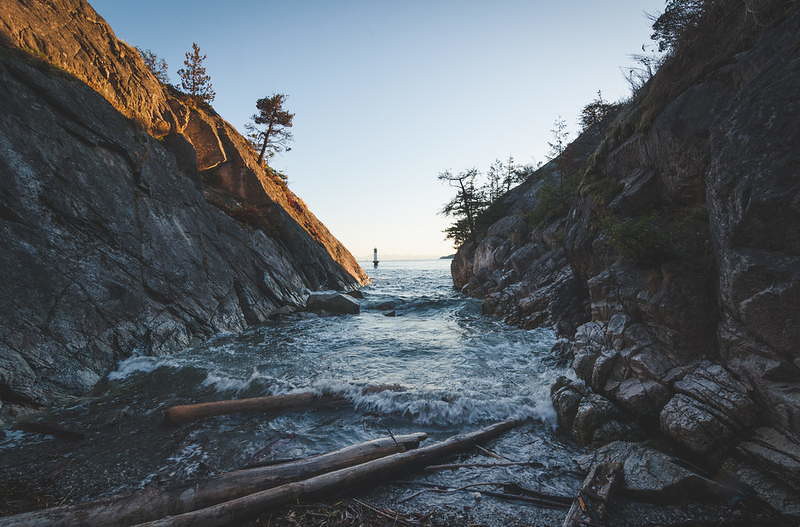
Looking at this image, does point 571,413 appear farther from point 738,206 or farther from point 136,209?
point 136,209

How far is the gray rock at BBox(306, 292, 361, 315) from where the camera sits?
19703 millimetres

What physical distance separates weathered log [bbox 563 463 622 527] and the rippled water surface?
280 millimetres

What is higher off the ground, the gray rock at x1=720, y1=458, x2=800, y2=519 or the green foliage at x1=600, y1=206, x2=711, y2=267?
the green foliage at x1=600, y1=206, x2=711, y2=267

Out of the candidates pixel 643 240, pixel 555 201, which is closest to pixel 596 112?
pixel 555 201

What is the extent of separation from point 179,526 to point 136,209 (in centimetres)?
1416

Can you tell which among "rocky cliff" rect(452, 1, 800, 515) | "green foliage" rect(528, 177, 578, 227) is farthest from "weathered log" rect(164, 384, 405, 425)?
"green foliage" rect(528, 177, 578, 227)

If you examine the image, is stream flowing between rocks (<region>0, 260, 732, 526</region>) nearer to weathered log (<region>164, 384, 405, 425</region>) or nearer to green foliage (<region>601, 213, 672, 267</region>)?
weathered log (<region>164, 384, 405, 425</region>)

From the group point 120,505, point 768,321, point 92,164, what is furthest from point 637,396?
point 92,164

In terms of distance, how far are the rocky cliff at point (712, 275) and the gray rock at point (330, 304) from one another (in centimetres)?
1315

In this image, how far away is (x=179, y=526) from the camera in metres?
3.12

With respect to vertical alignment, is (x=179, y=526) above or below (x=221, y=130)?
below

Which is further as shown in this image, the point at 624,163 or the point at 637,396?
the point at 624,163

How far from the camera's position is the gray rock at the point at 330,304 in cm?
1970

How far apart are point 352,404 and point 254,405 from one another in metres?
2.13
